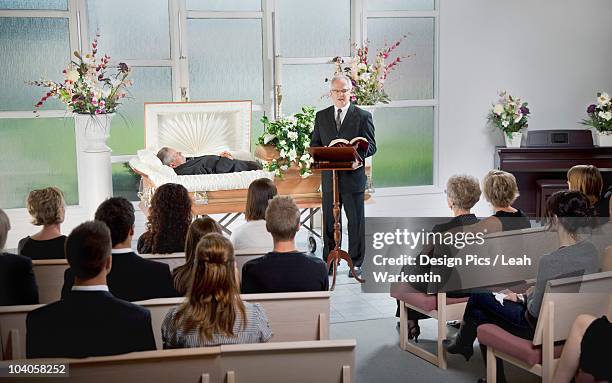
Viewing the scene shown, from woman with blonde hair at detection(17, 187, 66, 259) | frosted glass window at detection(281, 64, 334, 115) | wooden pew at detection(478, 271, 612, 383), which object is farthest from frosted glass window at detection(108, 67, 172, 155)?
wooden pew at detection(478, 271, 612, 383)

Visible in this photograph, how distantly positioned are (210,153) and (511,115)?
10.9 ft

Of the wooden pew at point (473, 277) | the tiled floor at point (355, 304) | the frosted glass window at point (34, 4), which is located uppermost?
the frosted glass window at point (34, 4)

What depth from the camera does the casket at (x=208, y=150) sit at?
6.84 m

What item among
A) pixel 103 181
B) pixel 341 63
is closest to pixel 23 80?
pixel 103 181

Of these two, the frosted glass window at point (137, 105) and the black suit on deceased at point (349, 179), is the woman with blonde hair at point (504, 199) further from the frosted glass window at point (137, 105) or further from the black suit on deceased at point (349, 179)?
the frosted glass window at point (137, 105)

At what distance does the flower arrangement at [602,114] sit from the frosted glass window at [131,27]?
14.9ft

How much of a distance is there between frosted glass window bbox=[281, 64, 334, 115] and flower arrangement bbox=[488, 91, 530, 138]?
6.02 feet

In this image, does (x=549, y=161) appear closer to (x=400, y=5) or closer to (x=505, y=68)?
(x=505, y=68)

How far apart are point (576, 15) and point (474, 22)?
1.20 metres

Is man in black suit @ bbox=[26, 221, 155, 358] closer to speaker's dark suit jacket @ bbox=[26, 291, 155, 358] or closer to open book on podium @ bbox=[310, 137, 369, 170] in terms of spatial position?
speaker's dark suit jacket @ bbox=[26, 291, 155, 358]

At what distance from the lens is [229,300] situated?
127 inches

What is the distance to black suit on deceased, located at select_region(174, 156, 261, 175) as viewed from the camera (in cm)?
712

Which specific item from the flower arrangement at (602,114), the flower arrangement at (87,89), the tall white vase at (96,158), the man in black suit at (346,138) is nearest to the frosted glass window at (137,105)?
the tall white vase at (96,158)

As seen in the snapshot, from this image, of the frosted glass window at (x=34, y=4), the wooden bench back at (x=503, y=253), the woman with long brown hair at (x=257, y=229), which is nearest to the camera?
the wooden bench back at (x=503, y=253)
